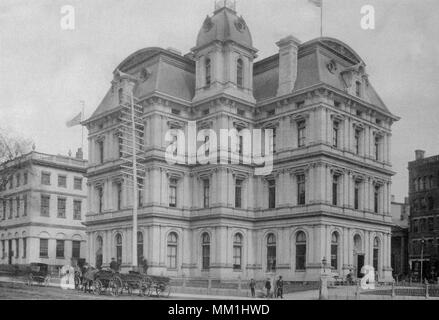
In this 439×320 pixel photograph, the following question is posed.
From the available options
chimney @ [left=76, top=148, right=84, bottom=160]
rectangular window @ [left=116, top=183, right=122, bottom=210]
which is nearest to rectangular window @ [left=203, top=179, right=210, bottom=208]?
rectangular window @ [left=116, top=183, right=122, bottom=210]

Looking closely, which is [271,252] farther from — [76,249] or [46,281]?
[76,249]

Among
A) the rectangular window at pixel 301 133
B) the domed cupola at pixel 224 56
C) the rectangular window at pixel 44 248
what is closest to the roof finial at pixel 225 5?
the domed cupola at pixel 224 56

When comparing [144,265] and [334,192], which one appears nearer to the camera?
[144,265]

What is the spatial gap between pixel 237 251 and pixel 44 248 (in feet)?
62.4

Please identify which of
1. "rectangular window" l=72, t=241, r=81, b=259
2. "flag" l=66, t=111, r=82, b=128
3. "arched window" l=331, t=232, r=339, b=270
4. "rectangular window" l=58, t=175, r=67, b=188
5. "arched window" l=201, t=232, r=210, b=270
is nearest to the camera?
"flag" l=66, t=111, r=82, b=128

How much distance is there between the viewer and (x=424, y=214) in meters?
36.8

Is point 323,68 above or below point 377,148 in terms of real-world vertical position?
above

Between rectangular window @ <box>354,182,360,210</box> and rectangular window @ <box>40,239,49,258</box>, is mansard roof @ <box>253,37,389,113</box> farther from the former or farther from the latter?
rectangular window @ <box>40,239,49,258</box>

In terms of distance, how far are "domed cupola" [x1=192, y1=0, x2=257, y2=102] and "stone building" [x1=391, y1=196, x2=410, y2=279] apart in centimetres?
1613

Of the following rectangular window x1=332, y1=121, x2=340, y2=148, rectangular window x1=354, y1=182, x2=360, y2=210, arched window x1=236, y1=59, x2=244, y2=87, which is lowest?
rectangular window x1=354, y1=182, x2=360, y2=210

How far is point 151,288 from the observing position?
25.8 metres

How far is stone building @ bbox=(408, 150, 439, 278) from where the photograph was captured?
105ft

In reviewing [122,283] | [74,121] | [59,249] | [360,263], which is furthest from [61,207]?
[122,283]
